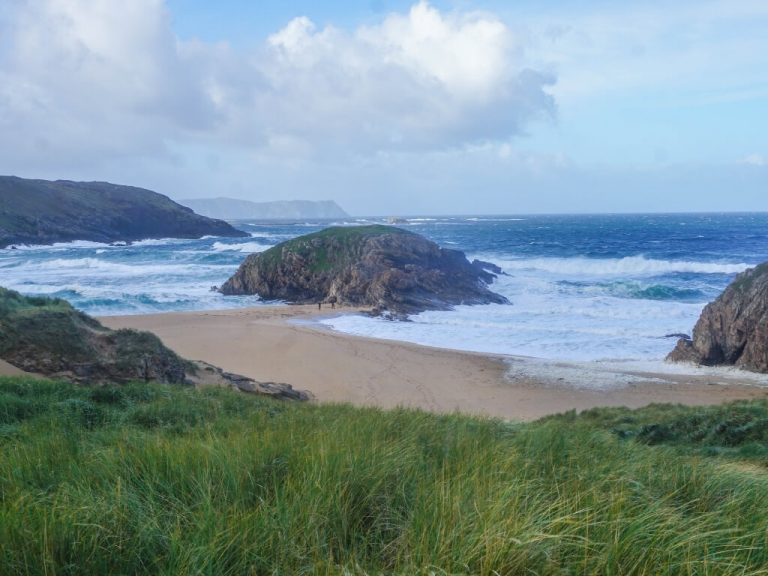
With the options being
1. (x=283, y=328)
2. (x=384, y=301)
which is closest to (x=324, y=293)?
(x=384, y=301)

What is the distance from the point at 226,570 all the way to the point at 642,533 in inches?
73.8

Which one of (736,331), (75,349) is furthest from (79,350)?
(736,331)

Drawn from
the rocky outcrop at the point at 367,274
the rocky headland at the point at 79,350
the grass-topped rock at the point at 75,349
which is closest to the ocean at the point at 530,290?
the rocky outcrop at the point at 367,274

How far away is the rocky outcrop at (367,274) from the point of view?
107ft

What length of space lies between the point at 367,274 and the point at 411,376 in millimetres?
16356

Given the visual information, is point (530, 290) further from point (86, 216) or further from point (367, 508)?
point (86, 216)

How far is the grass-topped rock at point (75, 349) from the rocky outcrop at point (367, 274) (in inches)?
697

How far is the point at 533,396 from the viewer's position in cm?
1623

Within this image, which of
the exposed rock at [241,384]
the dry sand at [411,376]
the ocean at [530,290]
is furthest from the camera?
the ocean at [530,290]

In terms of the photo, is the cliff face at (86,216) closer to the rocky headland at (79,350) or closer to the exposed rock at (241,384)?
the rocky headland at (79,350)

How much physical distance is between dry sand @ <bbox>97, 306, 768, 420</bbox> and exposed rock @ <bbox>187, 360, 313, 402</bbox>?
3.59ft

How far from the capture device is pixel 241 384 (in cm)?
1427

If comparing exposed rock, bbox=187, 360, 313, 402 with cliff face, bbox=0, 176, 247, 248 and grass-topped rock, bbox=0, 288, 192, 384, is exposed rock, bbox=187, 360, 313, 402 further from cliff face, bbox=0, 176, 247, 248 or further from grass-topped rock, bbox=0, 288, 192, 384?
cliff face, bbox=0, 176, 247, 248

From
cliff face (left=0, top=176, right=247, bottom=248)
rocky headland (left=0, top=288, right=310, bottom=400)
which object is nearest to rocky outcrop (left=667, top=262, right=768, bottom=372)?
Answer: rocky headland (left=0, top=288, right=310, bottom=400)
